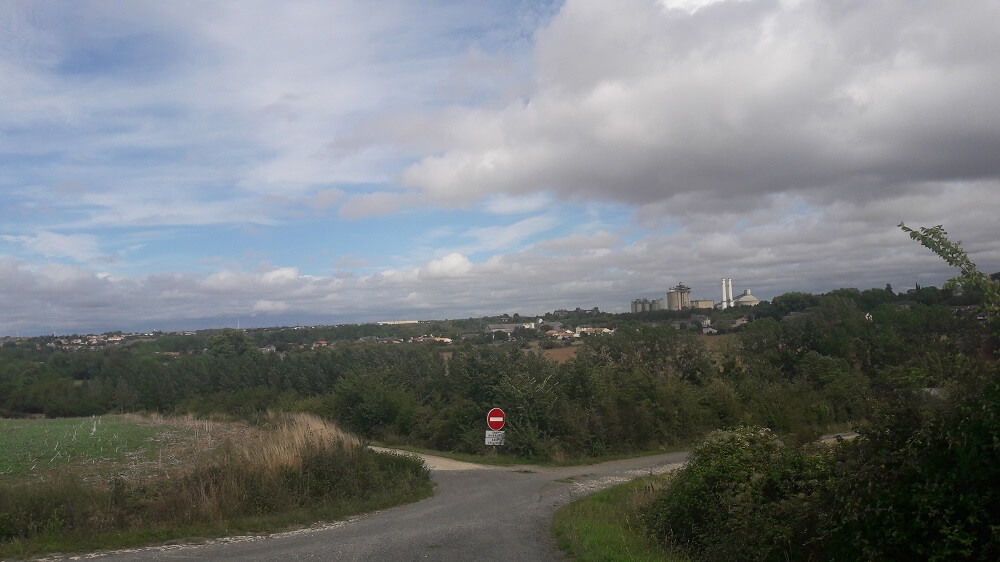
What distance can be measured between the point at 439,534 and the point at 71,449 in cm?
2082

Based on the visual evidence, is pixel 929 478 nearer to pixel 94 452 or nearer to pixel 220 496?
pixel 220 496

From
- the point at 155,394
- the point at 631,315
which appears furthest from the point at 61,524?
the point at 631,315

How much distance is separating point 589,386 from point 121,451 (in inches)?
716

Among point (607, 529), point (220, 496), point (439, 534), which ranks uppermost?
point (220, 496)

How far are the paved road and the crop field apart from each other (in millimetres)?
7327

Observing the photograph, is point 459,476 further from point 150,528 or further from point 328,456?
point 150,528

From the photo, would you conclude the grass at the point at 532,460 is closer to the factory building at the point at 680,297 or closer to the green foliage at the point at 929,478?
the green foliage at the point at 929,478

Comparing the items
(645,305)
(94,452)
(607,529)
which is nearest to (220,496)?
(607,529)

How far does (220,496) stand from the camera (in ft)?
47.5

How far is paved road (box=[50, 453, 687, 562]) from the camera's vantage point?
1058 centimetres

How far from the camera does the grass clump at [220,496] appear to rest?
12234 mm

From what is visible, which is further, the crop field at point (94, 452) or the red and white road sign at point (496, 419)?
the red and white road sign at point (496, 419)

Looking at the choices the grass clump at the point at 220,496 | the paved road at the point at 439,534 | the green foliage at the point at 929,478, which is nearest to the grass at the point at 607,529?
the paved road at the point at 439,534

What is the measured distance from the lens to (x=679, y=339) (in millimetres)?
38344
